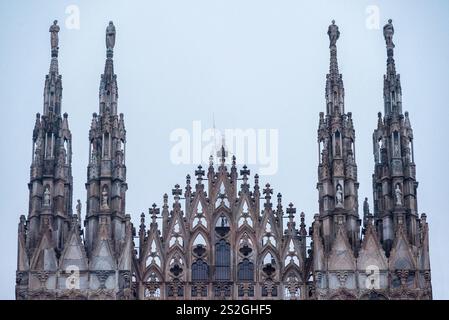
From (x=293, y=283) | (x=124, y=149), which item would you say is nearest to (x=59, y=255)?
(x=124, y=149)

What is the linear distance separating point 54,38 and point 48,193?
5694mm

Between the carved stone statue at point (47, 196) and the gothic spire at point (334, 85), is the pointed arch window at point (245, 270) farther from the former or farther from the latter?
the carved stone statue at point (47, 196)

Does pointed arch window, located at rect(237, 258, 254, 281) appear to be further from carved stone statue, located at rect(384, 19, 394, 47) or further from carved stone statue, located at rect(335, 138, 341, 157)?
carved stone statue, located at rect(384, 19, 394, 47)

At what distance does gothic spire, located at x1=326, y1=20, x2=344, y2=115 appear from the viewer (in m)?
45.6

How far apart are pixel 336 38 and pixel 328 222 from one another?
259 inches

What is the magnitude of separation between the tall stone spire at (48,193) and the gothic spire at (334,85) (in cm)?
800

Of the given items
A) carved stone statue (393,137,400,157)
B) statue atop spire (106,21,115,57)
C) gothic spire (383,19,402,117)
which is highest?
statue atop spire (106,21,115,57)

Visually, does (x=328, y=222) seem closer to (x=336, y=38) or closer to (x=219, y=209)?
(x=219, y=209)

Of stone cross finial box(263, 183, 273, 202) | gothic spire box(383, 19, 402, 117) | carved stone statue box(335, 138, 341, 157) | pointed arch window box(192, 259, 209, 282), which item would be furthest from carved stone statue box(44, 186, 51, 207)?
gothic spire box(383, 19, 402, 117)
